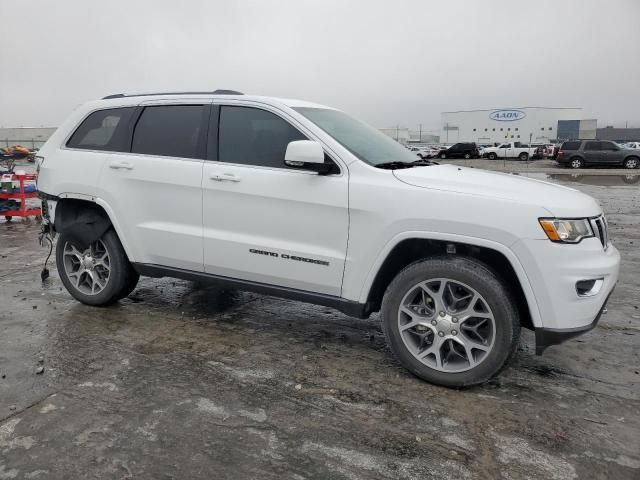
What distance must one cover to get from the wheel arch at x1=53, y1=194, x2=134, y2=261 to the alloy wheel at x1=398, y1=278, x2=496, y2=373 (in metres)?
2.53

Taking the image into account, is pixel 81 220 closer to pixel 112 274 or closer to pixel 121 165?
pixel 112 274

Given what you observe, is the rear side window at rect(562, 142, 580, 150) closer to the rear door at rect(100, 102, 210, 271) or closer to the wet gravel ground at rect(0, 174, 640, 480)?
the wet gravel ground at rect(0, 174, 640, 480)

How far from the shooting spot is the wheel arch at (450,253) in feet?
10.4

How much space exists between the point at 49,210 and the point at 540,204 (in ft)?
14.0

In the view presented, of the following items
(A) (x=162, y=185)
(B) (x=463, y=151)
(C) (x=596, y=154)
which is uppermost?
(B) (x=463, y=151)

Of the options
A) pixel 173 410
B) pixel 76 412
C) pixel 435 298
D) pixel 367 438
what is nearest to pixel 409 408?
pixel 367 438

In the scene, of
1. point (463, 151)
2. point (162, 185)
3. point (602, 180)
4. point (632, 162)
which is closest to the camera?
point (162, 185)

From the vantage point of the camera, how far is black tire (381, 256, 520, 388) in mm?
3205

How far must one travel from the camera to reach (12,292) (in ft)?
17.8

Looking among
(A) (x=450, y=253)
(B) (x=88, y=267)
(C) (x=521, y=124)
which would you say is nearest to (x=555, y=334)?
(A) (x=450, y=253)

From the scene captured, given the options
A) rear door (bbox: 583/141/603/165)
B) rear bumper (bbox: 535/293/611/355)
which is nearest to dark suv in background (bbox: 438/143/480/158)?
rear door (bbox: 583/141/603/165)

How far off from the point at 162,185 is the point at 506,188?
8.72 ft

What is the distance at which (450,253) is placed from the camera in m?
3.43

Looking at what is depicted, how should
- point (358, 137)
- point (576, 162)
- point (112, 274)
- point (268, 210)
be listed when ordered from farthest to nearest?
point (576, 162)
point (112, 274)
point (358, 137)
point (268, 210)
